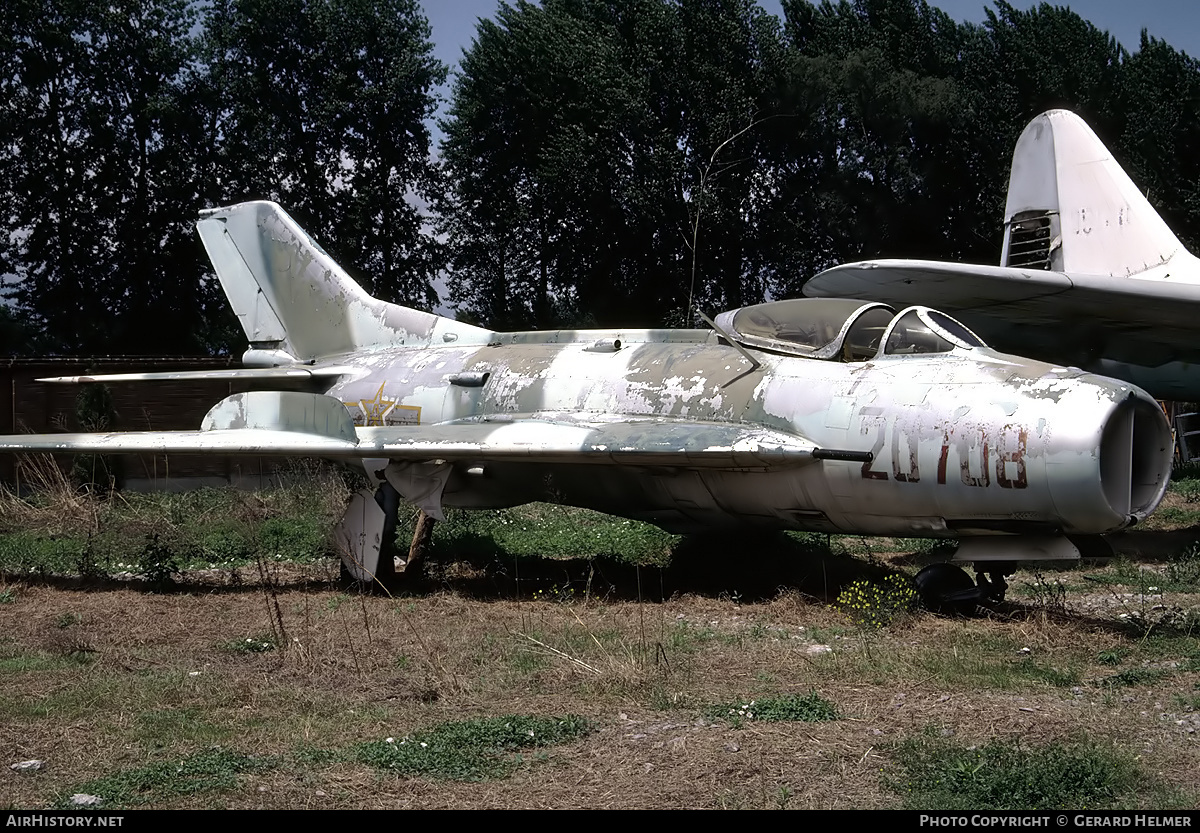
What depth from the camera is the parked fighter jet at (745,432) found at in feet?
25.8

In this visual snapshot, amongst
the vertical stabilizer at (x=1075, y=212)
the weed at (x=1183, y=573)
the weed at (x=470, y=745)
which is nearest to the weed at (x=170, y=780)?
the weed at (x=470, y=745)

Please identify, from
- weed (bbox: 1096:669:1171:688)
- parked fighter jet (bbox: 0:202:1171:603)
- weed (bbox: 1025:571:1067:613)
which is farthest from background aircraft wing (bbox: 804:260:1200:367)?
weed (bbox: 1096:669:1171:688)

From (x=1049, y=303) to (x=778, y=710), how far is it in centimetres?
827

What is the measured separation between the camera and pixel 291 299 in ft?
45.6

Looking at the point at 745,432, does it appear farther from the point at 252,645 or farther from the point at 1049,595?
the point at 252,645

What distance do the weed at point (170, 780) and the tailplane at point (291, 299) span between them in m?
8.52

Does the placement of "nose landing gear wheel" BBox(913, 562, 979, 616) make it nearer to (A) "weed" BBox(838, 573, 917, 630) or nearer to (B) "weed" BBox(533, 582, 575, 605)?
(A) "weed" BBox(838, 573, 917, 630)

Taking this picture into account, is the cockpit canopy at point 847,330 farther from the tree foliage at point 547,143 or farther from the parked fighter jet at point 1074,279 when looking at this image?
the tree foliage at point 547,143

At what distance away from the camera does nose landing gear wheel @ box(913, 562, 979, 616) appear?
28.6 feet

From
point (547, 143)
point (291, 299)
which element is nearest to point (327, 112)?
point (547, 143)

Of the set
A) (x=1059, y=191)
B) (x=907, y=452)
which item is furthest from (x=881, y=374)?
(x=1059, y=191)

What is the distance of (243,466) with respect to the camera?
830 inches

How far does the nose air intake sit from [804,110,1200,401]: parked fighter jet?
3760 mm

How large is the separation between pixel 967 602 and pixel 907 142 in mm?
28592
